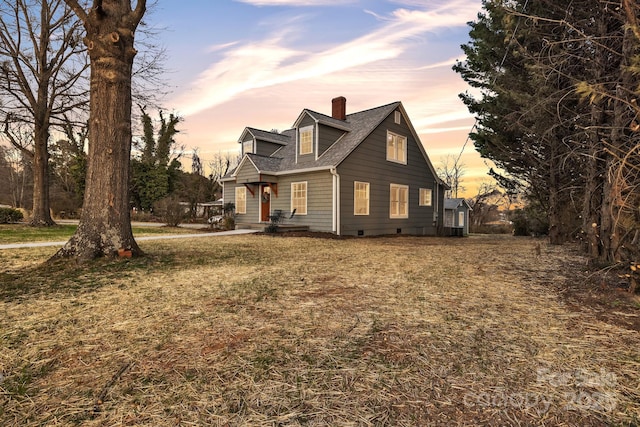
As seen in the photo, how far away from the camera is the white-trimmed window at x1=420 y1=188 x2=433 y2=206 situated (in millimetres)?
17641

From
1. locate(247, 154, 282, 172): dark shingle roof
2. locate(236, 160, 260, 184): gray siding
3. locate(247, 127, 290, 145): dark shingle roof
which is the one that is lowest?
locate(236, 160, 260, 184): gray siding

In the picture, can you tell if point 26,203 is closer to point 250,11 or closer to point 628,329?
point 250,11

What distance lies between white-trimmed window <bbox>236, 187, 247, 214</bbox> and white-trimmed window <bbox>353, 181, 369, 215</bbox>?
624 cm

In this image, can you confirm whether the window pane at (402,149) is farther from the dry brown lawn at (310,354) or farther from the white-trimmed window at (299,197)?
the dry brown lawn at (310,354)

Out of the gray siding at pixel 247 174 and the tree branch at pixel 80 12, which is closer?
the tree branch at pixel 80 12

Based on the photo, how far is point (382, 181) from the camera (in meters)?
15.1

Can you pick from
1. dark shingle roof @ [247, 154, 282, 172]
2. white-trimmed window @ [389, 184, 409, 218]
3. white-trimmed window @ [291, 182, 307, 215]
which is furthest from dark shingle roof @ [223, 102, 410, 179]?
white-trimmed window @ [389, 184, 409, 218]

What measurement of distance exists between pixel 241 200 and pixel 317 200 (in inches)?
207

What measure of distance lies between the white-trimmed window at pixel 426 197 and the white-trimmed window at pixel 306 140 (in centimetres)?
684

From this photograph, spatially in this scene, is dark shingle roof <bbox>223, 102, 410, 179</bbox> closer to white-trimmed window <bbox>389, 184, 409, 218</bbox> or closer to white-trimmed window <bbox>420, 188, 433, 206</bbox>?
white-trimmed window <bbox>389, 184, 409, 218</bbox>

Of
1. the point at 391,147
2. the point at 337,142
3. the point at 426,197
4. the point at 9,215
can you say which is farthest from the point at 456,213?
the point at 9,215

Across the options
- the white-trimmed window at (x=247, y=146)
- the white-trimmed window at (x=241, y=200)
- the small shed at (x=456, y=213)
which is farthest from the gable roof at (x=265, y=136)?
the small shed at (x=456, y=213)

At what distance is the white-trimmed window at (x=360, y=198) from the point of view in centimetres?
1390

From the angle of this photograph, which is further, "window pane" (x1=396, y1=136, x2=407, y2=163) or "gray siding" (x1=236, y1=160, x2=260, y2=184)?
"window pane" (x1=396, y1=136, x2=407, y2=163)
